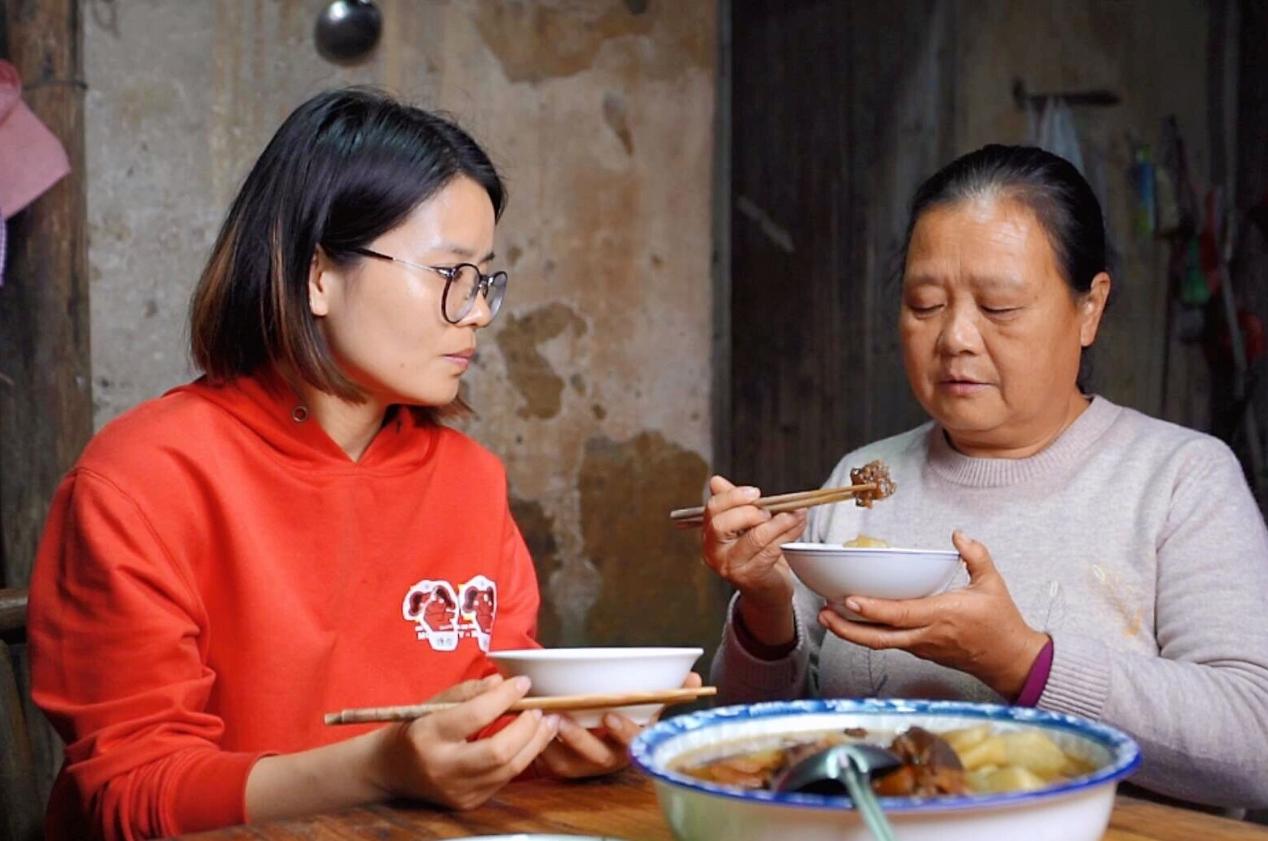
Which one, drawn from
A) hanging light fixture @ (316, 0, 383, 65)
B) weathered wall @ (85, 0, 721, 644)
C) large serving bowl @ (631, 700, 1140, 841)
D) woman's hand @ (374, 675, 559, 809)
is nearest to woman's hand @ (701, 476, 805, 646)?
woman's hand @ (374, 675, 559, 809)

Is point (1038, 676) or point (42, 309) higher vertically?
point (42, 309)

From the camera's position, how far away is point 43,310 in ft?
12.2

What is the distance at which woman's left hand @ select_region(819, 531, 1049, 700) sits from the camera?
187cm

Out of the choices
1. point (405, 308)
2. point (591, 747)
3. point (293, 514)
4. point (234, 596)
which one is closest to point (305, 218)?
point (405, 308)

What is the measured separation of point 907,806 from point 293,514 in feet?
4.34

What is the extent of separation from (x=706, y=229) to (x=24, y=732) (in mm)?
3471

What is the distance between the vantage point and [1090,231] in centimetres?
242

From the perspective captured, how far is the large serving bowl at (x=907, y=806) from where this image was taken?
3.33ft


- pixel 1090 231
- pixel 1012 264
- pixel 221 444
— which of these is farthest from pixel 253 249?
pixel 1090 231

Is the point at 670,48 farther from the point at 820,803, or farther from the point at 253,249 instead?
the point at 820,803

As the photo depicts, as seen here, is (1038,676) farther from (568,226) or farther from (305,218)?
(568,226)

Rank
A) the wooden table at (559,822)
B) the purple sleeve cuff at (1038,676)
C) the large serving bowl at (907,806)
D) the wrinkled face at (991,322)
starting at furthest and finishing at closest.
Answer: the wrinkled face at (991,322) < the purple sleeve cuff at (1038,676) < the wooden table at (559,822) < the large serving bowl at (907,806)

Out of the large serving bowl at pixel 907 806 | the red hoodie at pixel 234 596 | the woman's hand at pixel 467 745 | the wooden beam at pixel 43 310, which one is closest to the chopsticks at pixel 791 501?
the red hoodie at pixel 234 596

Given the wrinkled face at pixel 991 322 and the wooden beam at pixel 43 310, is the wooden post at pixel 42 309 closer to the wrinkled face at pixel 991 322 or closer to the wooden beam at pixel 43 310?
the wooden beam at pixel 43 310
